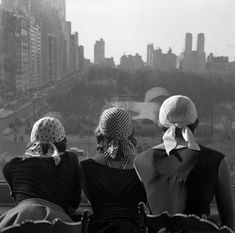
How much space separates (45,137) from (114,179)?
1.04ft

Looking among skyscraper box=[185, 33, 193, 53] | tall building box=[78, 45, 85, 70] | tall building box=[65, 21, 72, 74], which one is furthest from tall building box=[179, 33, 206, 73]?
tall building box=[65, 21, 72, 74]

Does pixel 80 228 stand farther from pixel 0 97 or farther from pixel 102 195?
pixel 0 97

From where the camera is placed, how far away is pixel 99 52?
8.88 ft

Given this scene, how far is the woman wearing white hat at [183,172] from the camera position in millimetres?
1207

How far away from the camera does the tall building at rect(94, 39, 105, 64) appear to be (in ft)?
8.70

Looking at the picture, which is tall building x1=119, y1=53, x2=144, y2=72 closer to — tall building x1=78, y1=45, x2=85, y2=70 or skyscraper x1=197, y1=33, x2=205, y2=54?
tall building x1=78, y1=45, x2=85, y2=70

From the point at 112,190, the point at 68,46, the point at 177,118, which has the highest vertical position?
the point at 68,46

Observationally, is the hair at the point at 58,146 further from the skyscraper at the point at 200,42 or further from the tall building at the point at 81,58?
the skyscraper at the point at 200,42

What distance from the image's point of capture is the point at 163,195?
123 centimetres

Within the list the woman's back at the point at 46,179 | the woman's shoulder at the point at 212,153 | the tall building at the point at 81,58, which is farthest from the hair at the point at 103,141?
the tall building at the point at 81,58

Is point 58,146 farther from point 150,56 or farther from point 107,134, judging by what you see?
point 150,56

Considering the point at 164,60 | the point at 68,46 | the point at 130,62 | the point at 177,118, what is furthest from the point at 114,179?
the point at 68,46

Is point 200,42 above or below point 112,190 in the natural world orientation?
above

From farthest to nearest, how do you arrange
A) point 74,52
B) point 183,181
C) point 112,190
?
1. point 74,52
2. point 112,190
3. point 183,181
